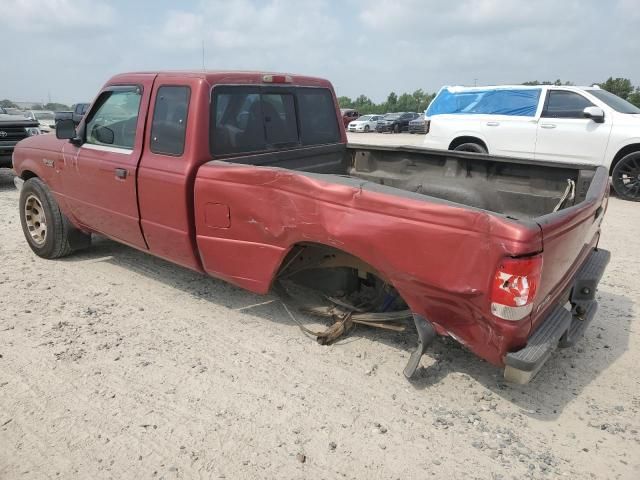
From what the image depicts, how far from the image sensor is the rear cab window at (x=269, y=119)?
145 inches

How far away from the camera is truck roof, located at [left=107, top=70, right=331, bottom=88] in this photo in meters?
3.66

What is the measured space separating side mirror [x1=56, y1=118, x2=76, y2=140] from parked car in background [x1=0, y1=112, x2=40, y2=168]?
6255 millimetres

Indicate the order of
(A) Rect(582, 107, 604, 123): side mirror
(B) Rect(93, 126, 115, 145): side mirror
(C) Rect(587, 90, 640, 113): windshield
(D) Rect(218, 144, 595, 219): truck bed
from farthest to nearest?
(C) Rect(587, 90, 640, 113): windshield, (A) Rect(582, 107, 604, 123): side mirror, (B) Rect(93, 126, 115, 145): side mirror, (D) Rect(218, 144, 595, 219): truck bed

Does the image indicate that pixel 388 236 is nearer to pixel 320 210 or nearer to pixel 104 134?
pixel 320 210

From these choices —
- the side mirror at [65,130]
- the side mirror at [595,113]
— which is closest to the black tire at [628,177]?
the side mirror at [595,113]

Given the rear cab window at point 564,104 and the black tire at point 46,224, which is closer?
the black tire at point 46,224

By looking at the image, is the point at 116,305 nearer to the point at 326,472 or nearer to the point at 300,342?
the point at 300,342

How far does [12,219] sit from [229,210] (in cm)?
524

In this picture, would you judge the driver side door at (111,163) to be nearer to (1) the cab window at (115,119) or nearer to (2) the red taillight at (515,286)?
(1) the cab window at (115,119)

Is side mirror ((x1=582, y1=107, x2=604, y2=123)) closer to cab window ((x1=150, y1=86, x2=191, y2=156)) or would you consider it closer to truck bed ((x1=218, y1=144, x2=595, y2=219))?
truck bed ((x1=218, y1=144, x2=595, y2=219))

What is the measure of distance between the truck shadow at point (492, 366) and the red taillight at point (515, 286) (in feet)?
2.66

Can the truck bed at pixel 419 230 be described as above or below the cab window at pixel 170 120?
below

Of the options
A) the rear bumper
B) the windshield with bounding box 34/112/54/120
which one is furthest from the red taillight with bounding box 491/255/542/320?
the windshield with bounding box 34/112/54/120

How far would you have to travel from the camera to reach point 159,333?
3.63 metres
